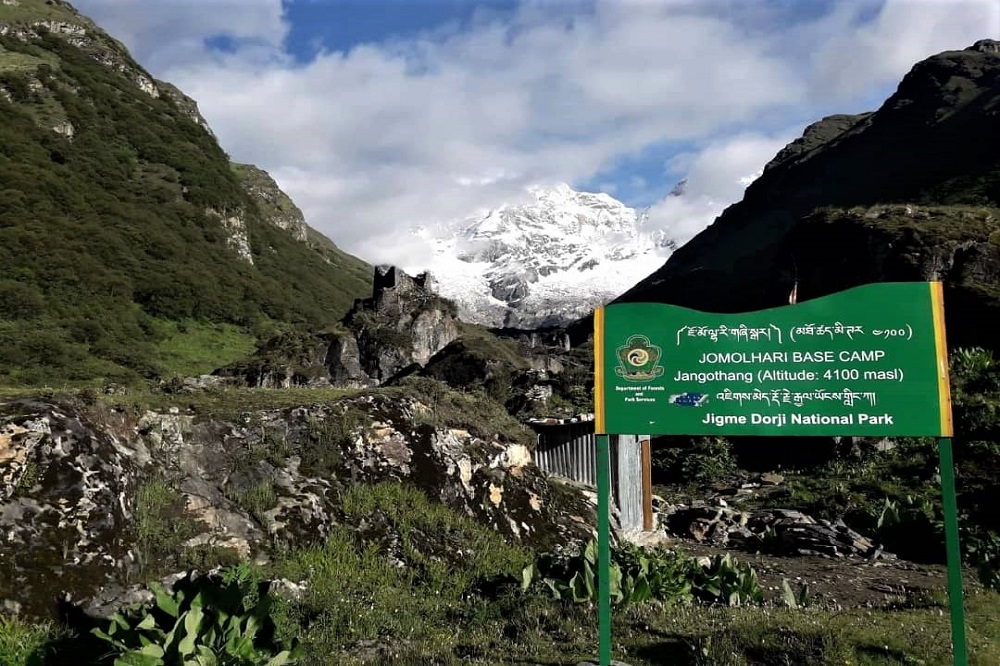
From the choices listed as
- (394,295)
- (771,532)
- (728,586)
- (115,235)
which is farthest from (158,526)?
(115,235)

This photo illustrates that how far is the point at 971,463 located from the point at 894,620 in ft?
39.9

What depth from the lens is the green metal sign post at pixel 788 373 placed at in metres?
5.45

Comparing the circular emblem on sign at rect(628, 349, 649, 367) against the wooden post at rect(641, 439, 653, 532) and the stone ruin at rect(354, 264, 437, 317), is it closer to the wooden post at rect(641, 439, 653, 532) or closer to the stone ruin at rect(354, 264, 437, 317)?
the wooden post at rect(641, 439, 653, 532)

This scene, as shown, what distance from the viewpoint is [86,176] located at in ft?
212

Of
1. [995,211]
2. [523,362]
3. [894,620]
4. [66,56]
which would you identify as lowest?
[894,620]

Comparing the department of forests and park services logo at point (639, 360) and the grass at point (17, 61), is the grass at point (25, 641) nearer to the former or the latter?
the department of forests and park services logo at point (639, 360)

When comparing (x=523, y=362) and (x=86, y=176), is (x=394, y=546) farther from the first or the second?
(x=86, y=176)

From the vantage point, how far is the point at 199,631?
17.1ft

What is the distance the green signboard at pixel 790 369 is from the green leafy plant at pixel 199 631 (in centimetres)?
339

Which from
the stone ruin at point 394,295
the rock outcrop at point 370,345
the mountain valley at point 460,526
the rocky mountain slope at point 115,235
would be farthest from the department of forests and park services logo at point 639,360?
the stone ruin at point 394,295

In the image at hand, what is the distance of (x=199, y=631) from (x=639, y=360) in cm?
437

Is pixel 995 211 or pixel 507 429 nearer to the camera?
pixel 507 429

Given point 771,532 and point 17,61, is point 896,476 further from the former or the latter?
point 17,61

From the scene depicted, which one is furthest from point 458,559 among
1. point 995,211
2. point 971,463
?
point 995,211
